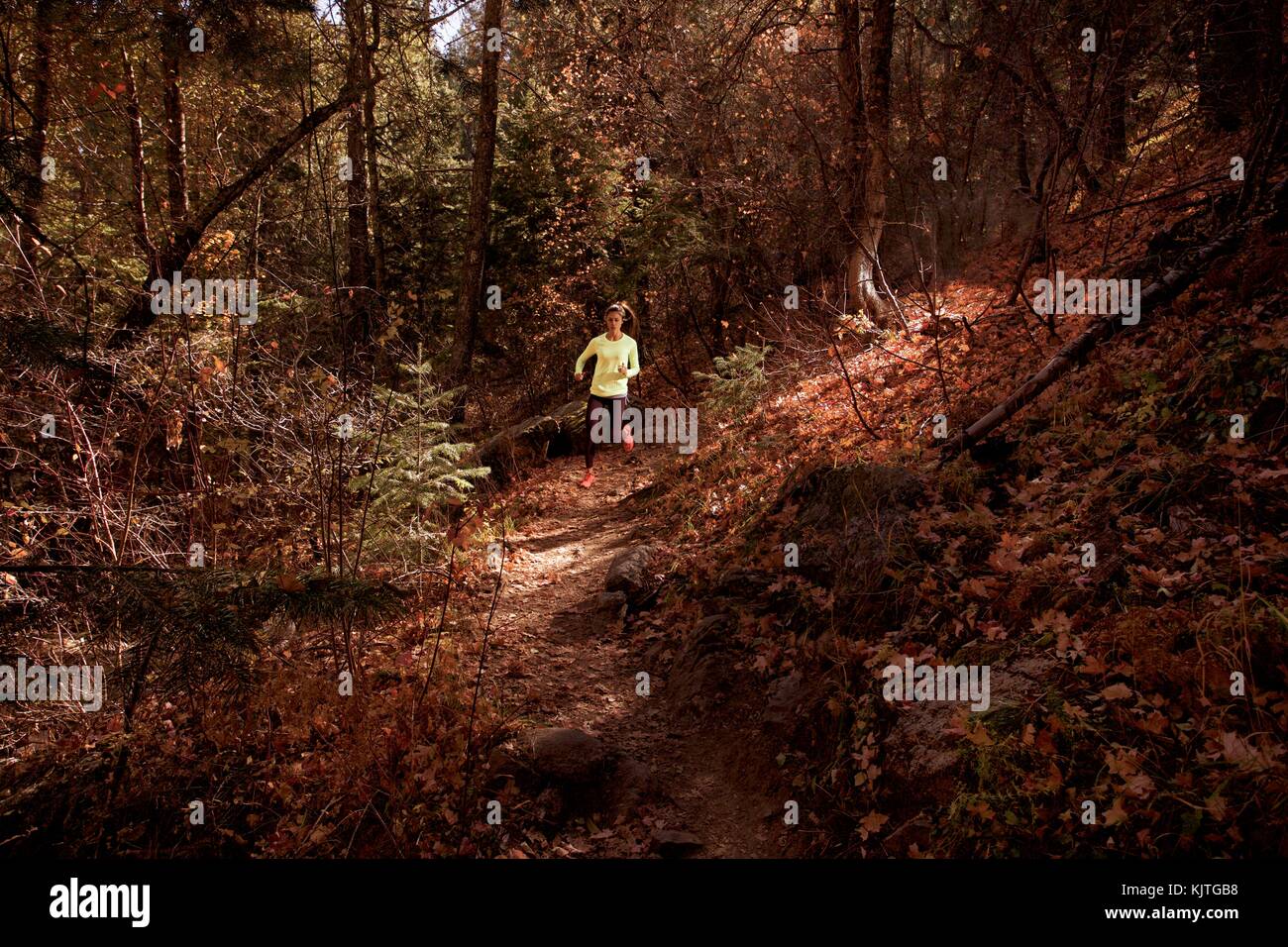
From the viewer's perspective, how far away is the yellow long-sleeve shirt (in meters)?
9.23

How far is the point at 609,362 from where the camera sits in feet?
30.3

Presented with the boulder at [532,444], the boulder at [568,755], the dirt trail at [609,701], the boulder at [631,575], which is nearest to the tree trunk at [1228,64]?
the boulder at [631,575]

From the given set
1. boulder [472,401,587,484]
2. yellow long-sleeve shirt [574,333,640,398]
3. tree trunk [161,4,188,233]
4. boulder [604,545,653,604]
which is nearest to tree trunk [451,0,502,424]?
boulder [472,401,587,484]

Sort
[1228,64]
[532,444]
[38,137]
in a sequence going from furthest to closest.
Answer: [532,444], [1228,64], [38,137]

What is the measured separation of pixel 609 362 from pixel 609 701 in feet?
17.1

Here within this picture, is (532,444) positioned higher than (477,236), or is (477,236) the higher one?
(477,236)

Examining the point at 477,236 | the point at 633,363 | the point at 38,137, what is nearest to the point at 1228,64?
the point at 633,363

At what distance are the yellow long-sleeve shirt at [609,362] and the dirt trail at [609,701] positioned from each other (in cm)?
185

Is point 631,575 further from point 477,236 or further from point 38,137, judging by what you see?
point 477,236

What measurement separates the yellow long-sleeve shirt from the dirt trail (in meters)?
1.85

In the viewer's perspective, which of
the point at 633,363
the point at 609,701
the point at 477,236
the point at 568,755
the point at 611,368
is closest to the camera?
the point at 568,755

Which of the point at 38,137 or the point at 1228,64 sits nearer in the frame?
the point at 38,137

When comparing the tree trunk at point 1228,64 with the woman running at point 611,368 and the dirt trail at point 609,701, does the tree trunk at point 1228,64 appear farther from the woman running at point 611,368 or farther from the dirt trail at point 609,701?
the dirt trail at point 609,701
